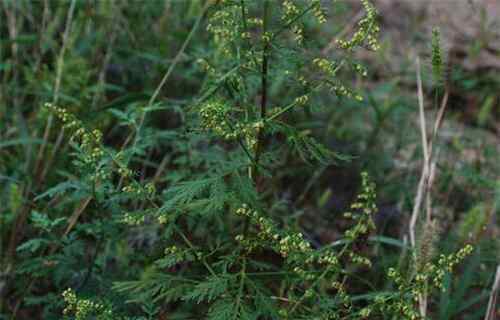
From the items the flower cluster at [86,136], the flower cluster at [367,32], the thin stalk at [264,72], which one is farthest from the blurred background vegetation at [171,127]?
the flower cluster at [367,32]

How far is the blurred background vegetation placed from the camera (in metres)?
2.62

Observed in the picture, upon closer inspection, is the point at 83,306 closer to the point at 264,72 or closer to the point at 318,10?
the point at 264,72

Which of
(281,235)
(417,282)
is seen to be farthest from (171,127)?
(417,282)

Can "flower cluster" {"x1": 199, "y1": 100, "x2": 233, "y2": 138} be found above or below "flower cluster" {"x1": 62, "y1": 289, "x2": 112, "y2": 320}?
above

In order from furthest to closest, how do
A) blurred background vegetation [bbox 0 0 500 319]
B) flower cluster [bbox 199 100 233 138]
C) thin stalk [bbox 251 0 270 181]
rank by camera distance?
blurred background vegetation [bbox 0 0 500 319] → thin stalk [bbox 251 0 270 181] → flower cluster [bbox 199 100 233 138]

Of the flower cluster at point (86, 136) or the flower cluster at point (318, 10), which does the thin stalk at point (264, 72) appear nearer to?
the flower cluster at point (318, 10)

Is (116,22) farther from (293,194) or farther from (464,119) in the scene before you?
(464,119)

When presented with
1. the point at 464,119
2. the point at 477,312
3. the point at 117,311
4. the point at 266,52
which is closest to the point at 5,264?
the point at 117,311

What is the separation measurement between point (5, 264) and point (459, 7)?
327cm

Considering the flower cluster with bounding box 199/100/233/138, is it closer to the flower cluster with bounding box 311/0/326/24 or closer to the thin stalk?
the thin stalk

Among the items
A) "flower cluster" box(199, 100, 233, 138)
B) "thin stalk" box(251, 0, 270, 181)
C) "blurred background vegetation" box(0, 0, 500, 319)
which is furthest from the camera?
"blurred background vegetation" box(0, 0, 500, 319)

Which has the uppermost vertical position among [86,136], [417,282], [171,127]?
[86,136]

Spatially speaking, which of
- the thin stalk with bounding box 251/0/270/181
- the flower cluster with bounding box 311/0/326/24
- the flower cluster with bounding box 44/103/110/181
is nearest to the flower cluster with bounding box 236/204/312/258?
the thin stalk with bounding box 251/0/270/181

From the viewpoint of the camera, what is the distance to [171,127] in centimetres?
344
